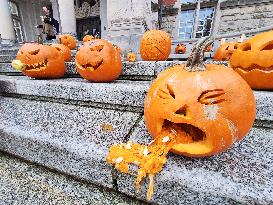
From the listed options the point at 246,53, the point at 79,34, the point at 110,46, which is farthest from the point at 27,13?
the point at 246,53

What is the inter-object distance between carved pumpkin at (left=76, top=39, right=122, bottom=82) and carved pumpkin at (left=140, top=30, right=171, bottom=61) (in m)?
1.65

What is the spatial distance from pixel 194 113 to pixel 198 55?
13.7 inches

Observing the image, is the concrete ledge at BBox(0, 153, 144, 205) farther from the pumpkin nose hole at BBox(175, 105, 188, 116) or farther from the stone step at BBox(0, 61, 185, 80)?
the stone step at BBox(0, 61, 185, 80)

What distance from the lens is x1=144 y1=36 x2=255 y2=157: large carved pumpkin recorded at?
1021 millimetres

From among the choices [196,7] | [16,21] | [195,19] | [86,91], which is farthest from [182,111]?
[16,21]

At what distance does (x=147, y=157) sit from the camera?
1.12 meters

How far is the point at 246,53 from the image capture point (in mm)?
1819

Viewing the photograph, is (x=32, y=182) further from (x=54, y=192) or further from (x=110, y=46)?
(x=110, y=46)

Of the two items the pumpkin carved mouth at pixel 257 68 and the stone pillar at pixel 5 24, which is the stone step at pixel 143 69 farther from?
the stone pillar at pixel 5 24

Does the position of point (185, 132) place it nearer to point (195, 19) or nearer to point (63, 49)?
point (63, 49)

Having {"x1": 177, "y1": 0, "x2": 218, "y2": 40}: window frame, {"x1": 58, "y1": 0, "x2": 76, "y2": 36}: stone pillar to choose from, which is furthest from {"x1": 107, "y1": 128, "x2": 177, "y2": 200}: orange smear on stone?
{"x1": 177, "y1": 0, "x2": 218, "y2": 40}: window frame

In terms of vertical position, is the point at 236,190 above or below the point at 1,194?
above

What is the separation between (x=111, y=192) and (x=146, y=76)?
1.81 metres

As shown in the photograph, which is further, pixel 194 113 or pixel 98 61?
pixel 98 61
